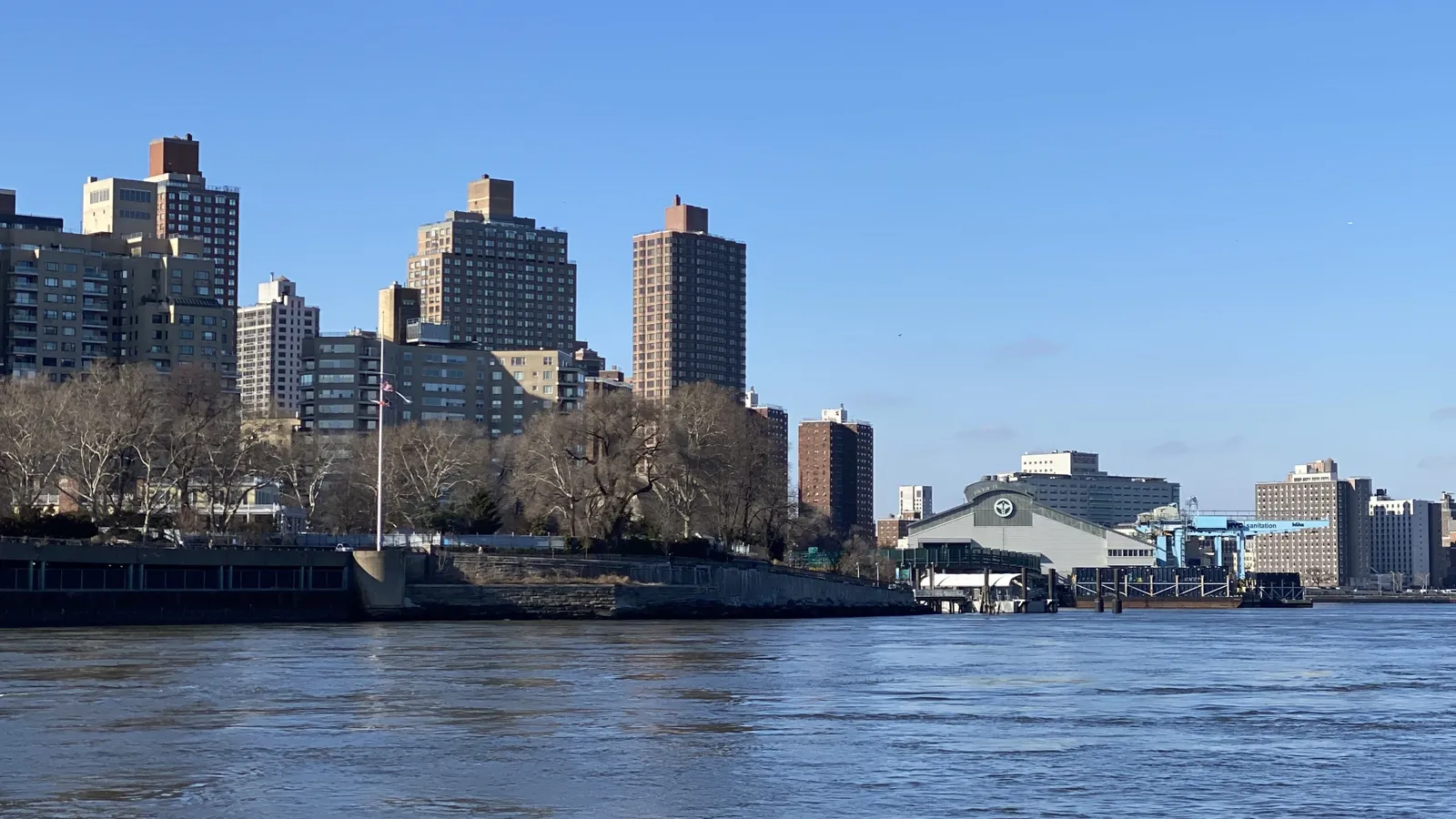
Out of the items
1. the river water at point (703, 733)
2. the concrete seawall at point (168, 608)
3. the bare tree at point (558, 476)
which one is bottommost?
the river water at point (703, 733)

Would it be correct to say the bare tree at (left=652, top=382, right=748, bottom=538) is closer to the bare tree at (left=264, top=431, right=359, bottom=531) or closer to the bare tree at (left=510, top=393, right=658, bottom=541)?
the bare tree at (left=510, top=393, right=658, bottom=541)

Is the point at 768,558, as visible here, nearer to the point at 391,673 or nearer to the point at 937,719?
the point at 391,673

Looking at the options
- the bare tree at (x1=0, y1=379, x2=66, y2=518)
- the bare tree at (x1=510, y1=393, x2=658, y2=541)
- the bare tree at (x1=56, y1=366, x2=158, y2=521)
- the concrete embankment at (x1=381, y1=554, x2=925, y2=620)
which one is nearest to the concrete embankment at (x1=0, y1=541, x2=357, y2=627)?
the concrete embankment at (x1=381, y1=554, x2=925, y2=620)

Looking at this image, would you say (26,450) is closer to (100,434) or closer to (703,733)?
(100,434)

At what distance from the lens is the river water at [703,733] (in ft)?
105

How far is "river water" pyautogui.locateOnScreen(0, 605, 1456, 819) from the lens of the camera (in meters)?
32.0

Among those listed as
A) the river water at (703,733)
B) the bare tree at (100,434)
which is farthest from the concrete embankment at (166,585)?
the river water at (703,733)

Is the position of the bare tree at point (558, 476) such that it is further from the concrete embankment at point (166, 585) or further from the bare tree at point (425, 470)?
the concrete embankment at point (166, 585)

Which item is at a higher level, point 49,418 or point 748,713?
point 49,418

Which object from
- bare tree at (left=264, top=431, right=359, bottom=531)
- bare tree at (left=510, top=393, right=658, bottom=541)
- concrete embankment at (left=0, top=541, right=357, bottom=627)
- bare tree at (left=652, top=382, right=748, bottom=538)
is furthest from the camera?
bare tree at (left=264, top=431, right=359, bottom=531)

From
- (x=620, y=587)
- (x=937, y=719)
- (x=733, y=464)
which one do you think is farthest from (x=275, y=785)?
(x=733, y=464)


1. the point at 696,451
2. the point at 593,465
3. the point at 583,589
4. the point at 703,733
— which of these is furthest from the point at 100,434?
the point at 703,733

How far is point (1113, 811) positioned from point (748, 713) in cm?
1745

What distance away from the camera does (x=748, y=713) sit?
4738 cm
